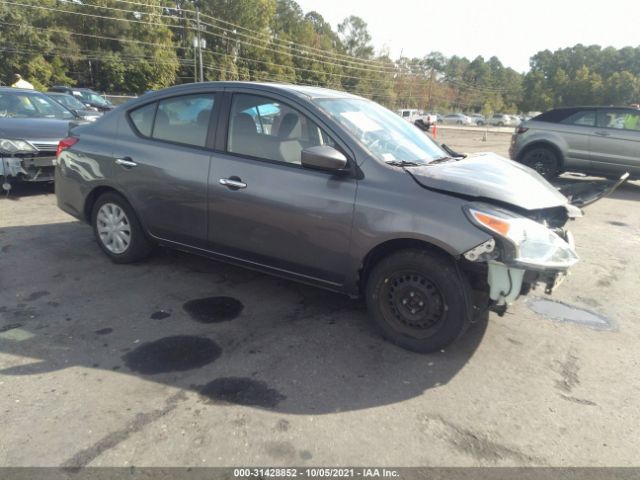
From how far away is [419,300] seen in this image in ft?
10.6

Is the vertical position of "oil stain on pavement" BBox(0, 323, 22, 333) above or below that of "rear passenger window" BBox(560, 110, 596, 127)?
below

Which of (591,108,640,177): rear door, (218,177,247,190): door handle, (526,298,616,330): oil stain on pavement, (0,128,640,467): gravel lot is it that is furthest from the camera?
(591,108,640,177): rear door

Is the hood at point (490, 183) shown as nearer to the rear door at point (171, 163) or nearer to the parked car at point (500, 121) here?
the rear door at point (171, 163)

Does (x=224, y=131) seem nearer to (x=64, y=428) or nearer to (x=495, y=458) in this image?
(x=64, y=428)

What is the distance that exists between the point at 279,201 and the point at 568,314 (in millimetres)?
2721

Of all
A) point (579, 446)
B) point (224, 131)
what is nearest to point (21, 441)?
point (224, 131)

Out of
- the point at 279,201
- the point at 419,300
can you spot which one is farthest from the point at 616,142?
the point at 279,201

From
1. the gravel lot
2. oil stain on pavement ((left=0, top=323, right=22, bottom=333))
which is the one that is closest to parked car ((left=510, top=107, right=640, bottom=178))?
the gravel lot

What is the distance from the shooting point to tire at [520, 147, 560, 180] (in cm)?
1052

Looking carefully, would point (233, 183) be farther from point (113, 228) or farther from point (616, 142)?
point (616, 142)

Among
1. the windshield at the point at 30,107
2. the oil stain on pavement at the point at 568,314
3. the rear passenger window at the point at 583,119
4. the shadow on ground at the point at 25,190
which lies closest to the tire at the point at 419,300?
the oil stain on pavement at the point at 568,314

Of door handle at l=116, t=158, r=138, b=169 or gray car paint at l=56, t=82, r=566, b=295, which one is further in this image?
door handle at l=116, t=158, r=138, b=169

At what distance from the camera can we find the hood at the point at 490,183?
3.10 m

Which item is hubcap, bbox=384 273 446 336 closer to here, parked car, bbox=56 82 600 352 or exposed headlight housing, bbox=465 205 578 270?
parked car, bbox=56 82 600 352
